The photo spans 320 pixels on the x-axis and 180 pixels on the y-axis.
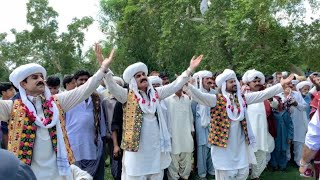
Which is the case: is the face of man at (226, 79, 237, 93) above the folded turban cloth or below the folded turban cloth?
below

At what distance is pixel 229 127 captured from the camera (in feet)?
20.0

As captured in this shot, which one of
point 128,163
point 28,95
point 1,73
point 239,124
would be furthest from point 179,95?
point 1,73

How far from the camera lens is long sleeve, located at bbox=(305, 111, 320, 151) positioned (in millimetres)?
3967

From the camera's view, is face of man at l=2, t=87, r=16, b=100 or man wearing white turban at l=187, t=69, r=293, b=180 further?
face of man at l=2, t=87, r=16, b=100

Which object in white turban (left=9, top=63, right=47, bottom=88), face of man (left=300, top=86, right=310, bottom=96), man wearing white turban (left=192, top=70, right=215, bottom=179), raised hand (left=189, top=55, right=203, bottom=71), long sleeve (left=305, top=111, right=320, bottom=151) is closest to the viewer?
long sleeve (left=305, top=111, right=320, bottom=151)

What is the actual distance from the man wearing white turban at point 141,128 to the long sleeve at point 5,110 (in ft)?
5.11

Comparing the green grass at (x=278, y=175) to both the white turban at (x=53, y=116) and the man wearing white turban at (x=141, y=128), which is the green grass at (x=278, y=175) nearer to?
the man wearing white turban at (x=141, y=128)

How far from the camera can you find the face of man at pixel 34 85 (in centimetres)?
435

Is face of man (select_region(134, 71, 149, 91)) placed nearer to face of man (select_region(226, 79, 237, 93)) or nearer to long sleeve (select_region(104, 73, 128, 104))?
long sleeve (select_region(104, 73, 128, 104))

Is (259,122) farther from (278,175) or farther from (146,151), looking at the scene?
(146,151)

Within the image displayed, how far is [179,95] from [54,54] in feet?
99.9

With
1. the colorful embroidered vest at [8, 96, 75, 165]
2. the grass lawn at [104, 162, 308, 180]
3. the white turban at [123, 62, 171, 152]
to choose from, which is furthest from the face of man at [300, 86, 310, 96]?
the colorful embroidered vest at [8, 96, 75, 165]

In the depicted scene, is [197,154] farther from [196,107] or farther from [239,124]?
[239,124]

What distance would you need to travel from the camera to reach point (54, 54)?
37.0m
